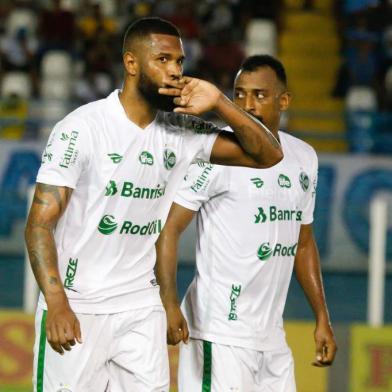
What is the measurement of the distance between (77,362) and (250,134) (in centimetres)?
119

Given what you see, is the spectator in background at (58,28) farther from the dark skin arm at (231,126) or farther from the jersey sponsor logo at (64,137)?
the jersey sponsor logo at (64,137)

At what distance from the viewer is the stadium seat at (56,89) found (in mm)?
15312

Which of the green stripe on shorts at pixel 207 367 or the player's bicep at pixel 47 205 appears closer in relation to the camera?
the player's bicep at pixel 47 205

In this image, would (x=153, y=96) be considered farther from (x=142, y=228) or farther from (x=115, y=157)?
(x=142, y=228)

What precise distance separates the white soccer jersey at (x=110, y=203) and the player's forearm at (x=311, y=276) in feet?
3.98

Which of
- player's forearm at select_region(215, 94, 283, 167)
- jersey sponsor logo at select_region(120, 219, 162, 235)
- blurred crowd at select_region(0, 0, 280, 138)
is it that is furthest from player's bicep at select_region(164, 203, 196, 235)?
blurred crowd at select_region(0, 0, 280, 138)

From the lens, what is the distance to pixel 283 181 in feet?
19.8

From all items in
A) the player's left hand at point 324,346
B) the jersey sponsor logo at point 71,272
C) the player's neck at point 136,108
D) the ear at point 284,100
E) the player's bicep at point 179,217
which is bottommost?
the player's left hand at point 324,346

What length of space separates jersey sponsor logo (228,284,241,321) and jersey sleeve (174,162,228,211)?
44 cm

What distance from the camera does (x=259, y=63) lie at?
6.25 metres

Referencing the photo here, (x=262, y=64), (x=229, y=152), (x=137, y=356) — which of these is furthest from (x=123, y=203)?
(x=262, y=64)

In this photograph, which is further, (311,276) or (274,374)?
(311,276)

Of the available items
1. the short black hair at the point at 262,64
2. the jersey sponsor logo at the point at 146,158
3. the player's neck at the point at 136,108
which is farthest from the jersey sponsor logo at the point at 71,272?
the short black hair at the point at 262,64

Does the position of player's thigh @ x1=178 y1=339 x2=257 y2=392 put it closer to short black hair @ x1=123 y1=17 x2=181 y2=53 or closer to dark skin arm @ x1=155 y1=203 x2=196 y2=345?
dark skin arm @ x1=155 y1=203 x2=196 y2=345
